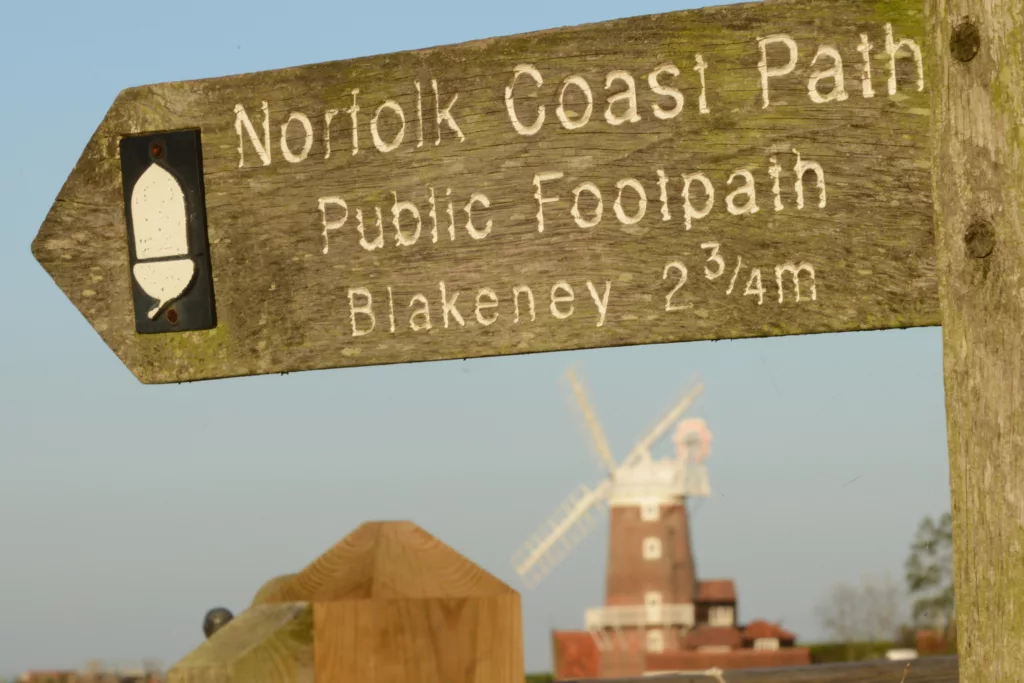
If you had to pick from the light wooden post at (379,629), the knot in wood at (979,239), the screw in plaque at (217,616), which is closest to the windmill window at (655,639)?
the screw in plaque at (217,616)

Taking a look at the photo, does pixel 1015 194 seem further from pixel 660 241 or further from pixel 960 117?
pixel 660 241

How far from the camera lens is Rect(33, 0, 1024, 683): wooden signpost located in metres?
1.76

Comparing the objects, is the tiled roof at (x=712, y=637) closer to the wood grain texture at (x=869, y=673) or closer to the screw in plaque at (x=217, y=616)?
the screw in plaque at (x=217, y=616)

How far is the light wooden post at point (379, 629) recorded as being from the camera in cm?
170

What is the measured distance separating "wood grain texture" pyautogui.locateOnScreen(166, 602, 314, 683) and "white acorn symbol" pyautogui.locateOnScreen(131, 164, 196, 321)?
2.37 ft

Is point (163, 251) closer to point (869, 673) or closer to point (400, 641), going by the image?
point (400, 641)

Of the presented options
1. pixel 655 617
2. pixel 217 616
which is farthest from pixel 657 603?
pixel 217 616

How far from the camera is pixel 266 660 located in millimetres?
1708

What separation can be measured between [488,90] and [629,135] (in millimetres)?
236

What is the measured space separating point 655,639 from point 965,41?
37.1m

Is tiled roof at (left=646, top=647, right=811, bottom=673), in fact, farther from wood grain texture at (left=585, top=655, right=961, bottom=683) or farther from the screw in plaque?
wood grain texture at (left=585, top=655, right=961, bottom=683)

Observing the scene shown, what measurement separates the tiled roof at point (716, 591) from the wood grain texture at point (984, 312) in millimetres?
38442

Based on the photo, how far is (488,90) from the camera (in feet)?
6.96

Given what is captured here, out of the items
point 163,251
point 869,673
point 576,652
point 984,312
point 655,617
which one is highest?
point 163,251
